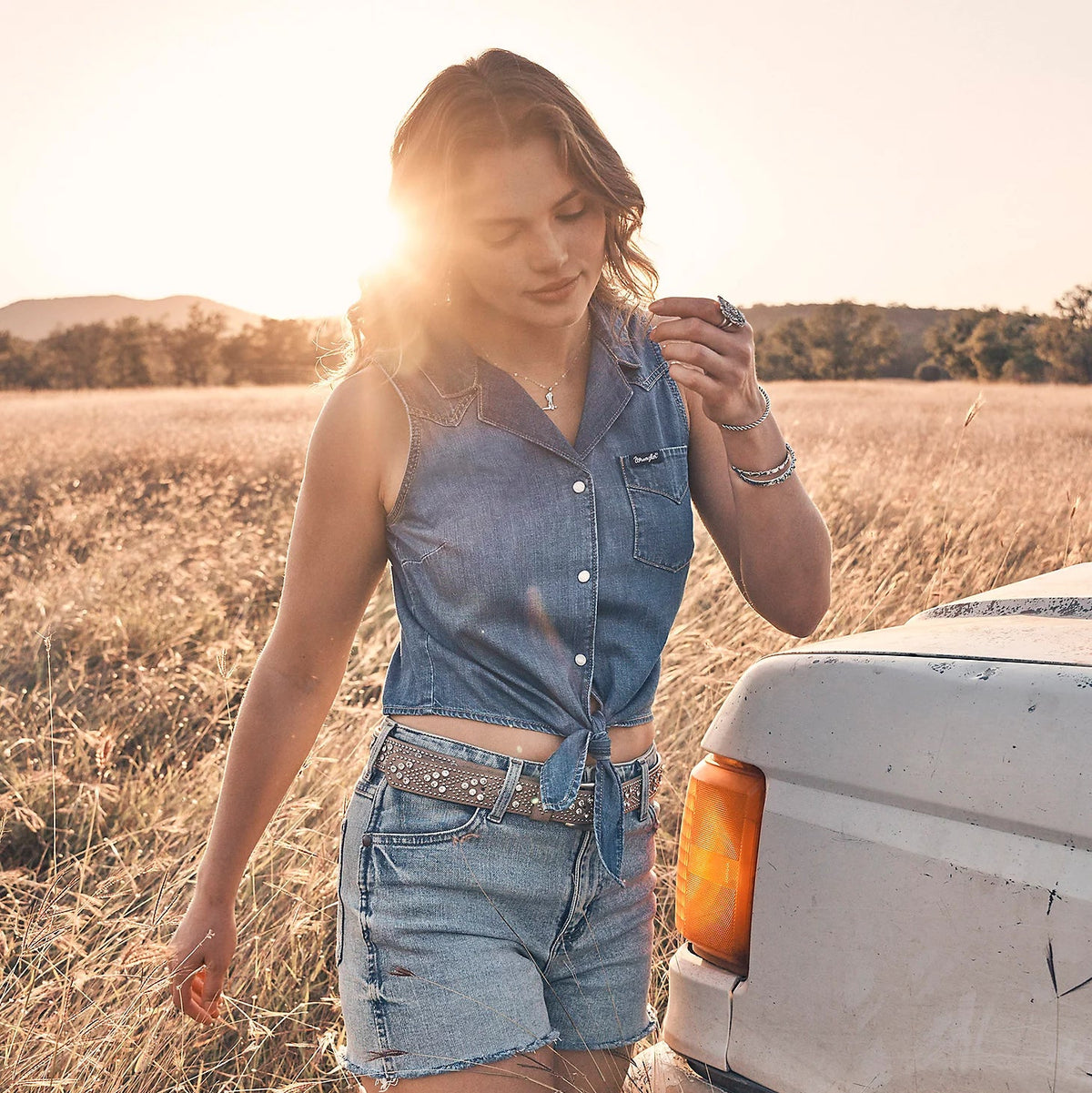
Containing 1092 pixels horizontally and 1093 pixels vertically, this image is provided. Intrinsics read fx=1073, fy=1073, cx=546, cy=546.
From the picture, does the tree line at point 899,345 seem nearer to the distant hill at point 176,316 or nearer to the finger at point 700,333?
the distant hill at point 176,316

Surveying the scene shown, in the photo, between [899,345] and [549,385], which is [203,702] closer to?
[549,385]

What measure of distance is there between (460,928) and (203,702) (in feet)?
9.41

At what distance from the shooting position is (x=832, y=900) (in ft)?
3.53

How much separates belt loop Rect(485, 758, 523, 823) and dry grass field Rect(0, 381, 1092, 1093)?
0.75m

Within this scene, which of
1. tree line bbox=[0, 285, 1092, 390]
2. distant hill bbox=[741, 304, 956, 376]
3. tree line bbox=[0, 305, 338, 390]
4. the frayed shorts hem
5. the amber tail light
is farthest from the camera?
distant hill bbox=[741, 304, 956, 376]

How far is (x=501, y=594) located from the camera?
158 cm

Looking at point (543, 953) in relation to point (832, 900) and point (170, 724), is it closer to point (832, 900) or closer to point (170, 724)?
point (832, 900)

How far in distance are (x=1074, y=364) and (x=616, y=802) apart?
44505mm

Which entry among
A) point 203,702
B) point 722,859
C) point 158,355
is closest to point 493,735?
point 722,859

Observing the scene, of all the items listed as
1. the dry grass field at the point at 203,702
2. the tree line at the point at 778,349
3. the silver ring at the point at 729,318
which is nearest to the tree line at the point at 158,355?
the tree line at the point at 778,349

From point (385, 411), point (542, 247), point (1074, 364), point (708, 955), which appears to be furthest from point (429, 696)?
point (1074, 364)

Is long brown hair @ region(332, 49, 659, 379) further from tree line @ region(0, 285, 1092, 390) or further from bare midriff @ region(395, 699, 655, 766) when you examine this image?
tree line @ region(0, 285, 1092, 390)

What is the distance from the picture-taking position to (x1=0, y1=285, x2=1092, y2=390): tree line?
4950cm

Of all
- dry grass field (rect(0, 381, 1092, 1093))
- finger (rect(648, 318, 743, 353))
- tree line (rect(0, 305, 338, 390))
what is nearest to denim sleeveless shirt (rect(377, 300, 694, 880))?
finger (rect(648, 318, 743, 353))
